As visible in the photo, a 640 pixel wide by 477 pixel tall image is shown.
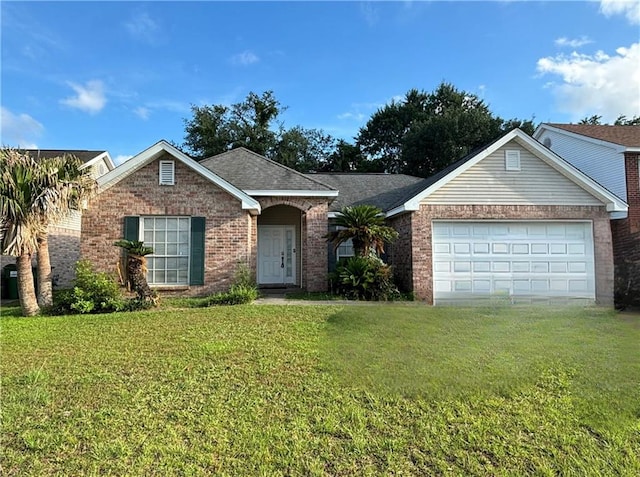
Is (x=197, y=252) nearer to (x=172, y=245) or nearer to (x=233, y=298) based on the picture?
(x=172, y=245)

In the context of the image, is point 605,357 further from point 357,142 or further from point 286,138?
point 357,142

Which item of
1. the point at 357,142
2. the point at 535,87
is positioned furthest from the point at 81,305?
the point at 357,142

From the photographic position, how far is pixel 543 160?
→ 38.8 ft

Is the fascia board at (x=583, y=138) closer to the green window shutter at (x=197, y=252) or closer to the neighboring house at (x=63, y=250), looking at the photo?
the green window shutter at (x=197, y=252)

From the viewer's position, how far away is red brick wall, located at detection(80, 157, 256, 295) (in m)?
11.3

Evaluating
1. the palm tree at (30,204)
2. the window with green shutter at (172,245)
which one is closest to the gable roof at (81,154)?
the window with green shutter at (172,245)

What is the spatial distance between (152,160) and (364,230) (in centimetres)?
656

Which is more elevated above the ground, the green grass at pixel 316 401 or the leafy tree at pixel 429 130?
the leafy tree at pixel 429 130

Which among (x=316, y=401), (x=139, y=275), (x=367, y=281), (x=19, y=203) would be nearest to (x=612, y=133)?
(x=367, y=281)

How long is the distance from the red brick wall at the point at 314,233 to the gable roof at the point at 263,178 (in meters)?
0.26

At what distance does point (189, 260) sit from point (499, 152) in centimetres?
977

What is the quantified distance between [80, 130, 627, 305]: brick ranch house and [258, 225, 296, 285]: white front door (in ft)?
9.68

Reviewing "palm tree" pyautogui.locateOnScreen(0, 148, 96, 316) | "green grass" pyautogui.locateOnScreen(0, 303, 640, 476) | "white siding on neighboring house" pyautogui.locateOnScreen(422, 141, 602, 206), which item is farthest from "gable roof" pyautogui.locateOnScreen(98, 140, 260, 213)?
"white siding on neighboring house" pyautogui.locateOnScreen(422, 141, 602, 206)

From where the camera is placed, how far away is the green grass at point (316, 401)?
362cm
